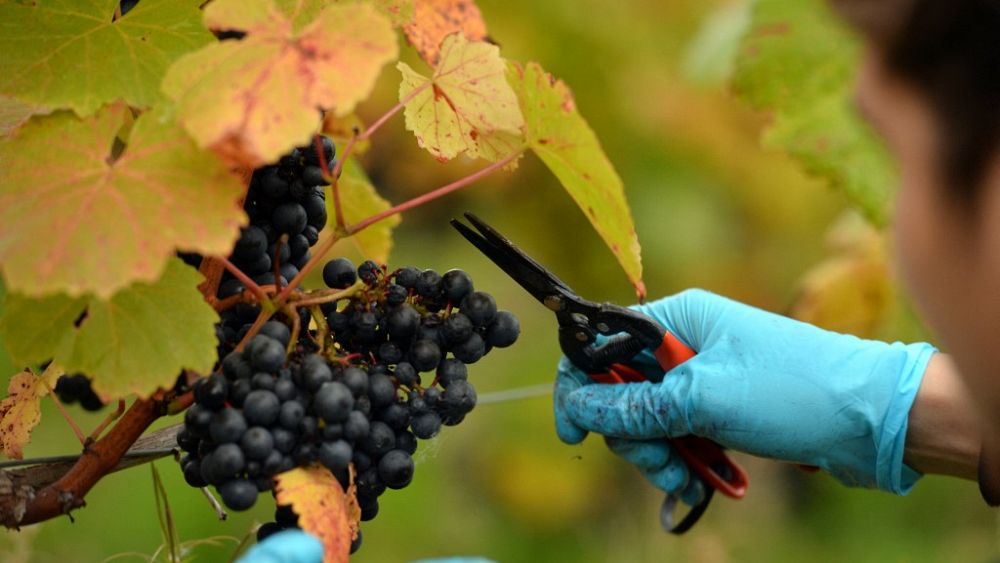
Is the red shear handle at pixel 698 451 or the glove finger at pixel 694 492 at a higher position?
the red shear handle at pixel 698 451

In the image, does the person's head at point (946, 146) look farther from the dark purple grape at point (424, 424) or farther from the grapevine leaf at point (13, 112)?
the grapevine leaf at point (13, 112)

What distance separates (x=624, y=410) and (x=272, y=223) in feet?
1.48

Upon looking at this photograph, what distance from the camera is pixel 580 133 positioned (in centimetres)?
82

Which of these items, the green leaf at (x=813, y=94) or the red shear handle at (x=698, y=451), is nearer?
the red shear handle at (x=698, y=451)

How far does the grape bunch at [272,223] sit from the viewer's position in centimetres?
81

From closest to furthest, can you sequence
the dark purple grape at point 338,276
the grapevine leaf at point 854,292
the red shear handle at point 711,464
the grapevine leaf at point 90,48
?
the grapevine leaf at point 90,48, the dark purple grape at point 338,276, the red shear handle at point 711,464, the grapevine leaf at point 854,292

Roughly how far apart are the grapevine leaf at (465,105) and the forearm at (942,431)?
60cm

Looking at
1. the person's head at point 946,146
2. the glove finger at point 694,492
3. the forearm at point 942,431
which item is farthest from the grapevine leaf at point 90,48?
the forearm at point 942,431

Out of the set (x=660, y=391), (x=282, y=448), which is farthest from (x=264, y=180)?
(x=660, y=391)

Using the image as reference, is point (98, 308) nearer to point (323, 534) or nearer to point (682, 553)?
point (323, 534)

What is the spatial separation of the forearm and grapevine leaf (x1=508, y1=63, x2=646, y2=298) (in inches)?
19.5

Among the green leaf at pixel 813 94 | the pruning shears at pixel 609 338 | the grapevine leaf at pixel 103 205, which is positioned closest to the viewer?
the grapevine leaf at pixel 103 205

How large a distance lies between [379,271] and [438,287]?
5 cm

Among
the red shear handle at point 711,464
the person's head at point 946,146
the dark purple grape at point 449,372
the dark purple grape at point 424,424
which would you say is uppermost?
the person's head at point 946,146
